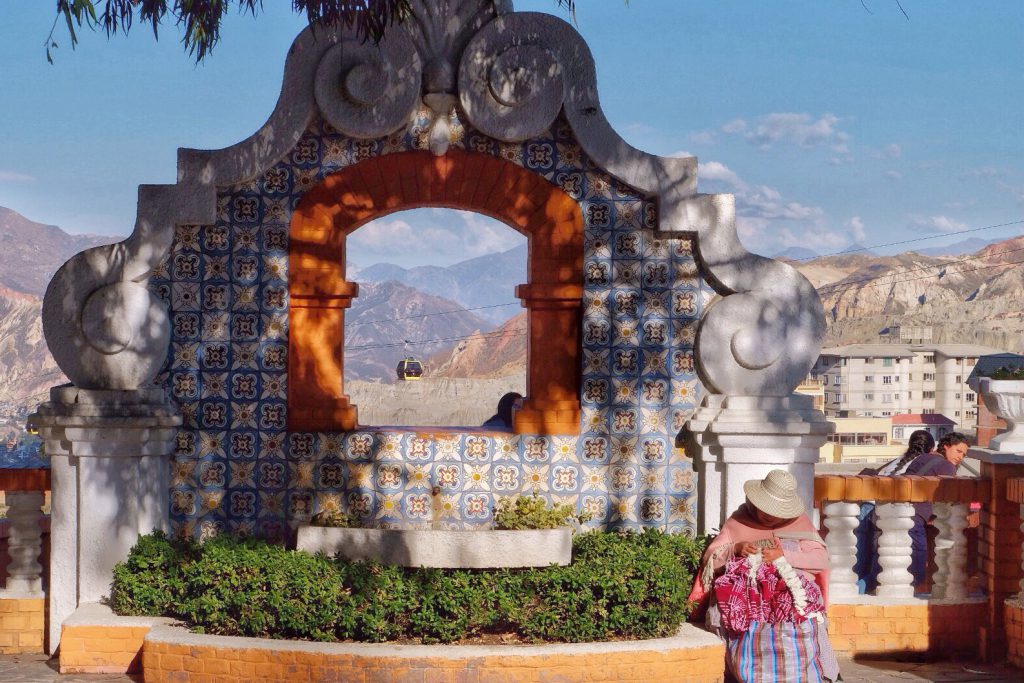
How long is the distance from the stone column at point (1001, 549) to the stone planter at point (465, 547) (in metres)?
2.95

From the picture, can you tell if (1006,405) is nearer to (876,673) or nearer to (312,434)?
(876,673)

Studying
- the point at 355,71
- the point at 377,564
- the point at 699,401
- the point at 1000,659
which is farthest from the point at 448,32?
the point at 1000,659

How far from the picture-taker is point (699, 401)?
8.26 metres

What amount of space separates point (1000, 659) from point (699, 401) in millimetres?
2638

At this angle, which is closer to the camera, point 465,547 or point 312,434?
point 465,547

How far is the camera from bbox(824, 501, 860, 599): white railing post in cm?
808

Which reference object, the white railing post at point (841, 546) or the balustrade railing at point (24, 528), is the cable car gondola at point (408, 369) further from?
the white railing post at point (841, 546)

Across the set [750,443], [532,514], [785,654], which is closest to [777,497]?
[785,654]

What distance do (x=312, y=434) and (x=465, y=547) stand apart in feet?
5.17

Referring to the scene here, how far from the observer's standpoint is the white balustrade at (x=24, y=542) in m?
8.20

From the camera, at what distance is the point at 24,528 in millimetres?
8219

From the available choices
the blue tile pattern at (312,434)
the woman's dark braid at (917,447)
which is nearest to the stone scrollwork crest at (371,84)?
the blue tile pattern at (312,434)

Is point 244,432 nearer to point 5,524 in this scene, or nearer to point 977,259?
point 5,524

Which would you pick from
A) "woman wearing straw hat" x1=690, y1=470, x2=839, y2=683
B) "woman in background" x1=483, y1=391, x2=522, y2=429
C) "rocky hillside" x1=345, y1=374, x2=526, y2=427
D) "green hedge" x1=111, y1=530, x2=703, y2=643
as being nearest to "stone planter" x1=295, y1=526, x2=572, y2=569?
"green hedge" x1=111, y1=530, x2=703, y2=643
